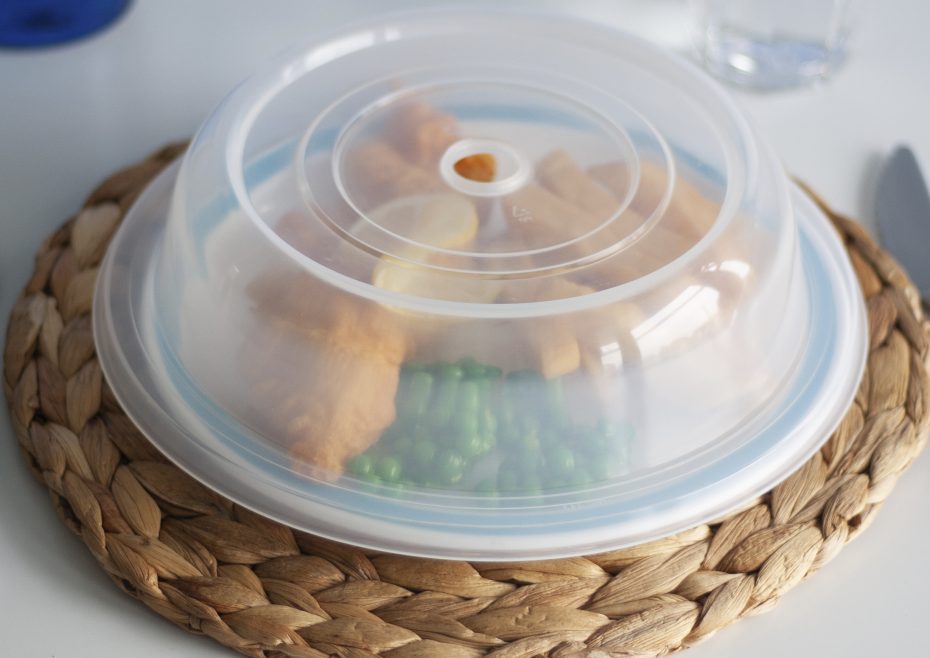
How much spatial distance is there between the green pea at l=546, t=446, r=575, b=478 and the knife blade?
0.42 m

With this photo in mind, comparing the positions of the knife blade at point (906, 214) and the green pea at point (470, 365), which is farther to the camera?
the knife blade at point (906, 214)

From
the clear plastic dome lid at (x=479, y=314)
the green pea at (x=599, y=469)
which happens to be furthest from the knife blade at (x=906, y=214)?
the green pea at (x=599, y=469)

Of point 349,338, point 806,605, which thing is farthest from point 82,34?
point 806,605

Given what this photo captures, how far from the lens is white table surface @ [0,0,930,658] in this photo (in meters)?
0.74

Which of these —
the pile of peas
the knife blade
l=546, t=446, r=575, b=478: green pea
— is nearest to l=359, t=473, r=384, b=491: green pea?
the pile of peas

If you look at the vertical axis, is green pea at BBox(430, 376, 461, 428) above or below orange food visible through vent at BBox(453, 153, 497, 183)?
below

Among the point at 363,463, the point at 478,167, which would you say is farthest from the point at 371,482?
the point at 478,167

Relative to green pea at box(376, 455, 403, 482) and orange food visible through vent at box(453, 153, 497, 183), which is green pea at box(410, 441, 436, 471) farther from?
orange food visible through vent at box(453, 153, 497, 183)

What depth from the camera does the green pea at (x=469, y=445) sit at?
0.69 metres

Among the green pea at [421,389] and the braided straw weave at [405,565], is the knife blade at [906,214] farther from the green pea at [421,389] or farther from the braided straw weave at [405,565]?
the green pea at [421,389]

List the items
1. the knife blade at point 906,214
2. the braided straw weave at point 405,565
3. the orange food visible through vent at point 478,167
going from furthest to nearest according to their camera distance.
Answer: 1. the knife blade at point 906,214
2. the orange food visible through vent at point 478,167
3. the braided straw weave at point 405,565

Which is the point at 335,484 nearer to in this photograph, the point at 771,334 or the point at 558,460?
the point at 558,460

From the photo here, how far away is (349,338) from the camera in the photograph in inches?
27.4

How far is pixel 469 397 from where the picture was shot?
689 millimetres
